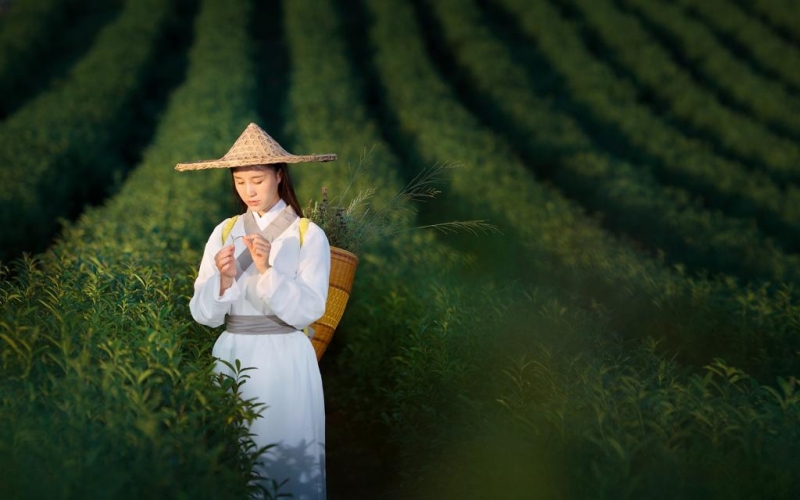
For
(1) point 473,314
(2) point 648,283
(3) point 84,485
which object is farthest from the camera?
(2) point 648,283

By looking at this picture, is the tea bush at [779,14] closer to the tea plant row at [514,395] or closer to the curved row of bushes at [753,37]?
the curved row of bushes at [753,37]

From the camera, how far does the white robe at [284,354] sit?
4.05 m

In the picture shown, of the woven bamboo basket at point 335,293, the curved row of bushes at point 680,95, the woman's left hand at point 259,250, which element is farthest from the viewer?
the curved row of bushes at point 680,95

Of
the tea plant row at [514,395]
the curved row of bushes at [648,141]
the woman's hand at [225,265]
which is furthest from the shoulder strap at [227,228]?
the curved row of bushes at [648,141]

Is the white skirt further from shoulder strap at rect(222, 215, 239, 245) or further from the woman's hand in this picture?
shoulder strap at rect(222, 215, 239, 245)

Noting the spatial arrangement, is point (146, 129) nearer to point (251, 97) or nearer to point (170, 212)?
point (251, 97)

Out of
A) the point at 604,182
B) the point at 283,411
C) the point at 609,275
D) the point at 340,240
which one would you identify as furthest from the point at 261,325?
the point at 604,182

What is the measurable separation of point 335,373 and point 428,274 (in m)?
1.17

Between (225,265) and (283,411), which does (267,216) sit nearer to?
(225,265)

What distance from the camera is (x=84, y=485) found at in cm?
286

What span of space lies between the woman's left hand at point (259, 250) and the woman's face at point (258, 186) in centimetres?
28

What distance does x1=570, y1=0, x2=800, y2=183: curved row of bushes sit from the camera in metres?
16.7

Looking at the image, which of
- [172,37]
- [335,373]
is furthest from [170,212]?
[172,37]

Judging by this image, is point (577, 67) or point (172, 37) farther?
point (172, 37)
